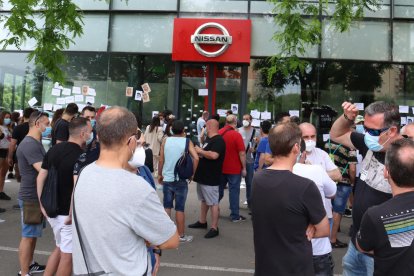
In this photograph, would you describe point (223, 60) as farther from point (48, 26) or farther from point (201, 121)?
point (48, 26)

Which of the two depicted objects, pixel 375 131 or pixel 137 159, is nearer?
pixel 137 159

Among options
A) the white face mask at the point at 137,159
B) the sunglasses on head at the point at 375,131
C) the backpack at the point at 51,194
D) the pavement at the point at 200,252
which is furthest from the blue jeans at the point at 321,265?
the backpack at the point at 51,194

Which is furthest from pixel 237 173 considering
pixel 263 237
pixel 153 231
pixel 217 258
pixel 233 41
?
pixel 233 41

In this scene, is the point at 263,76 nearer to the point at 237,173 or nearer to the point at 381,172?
the point at 237,173

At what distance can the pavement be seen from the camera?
5.28 metres

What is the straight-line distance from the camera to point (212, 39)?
13.9m

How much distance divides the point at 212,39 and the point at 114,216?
12353 millimetres

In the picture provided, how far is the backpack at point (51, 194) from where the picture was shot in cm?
413

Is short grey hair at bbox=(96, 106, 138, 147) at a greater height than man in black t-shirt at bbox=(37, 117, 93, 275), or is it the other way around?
short grey hair at bbox=(96, 106, 138, 147)

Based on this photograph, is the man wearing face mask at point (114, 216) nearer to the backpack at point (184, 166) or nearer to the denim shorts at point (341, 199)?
the backpack at point (184, 166)

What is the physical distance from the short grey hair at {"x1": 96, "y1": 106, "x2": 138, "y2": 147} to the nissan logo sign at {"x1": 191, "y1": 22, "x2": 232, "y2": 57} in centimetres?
1193

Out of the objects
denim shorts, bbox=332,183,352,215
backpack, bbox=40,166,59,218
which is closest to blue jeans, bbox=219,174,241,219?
denim shorts, bbox=332,183,352,215

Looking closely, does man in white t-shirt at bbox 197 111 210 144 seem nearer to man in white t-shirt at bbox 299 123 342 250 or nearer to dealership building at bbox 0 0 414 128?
dealership building at bbox 0 0 414 128

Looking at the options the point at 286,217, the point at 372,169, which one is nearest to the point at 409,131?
the point at 372,169
